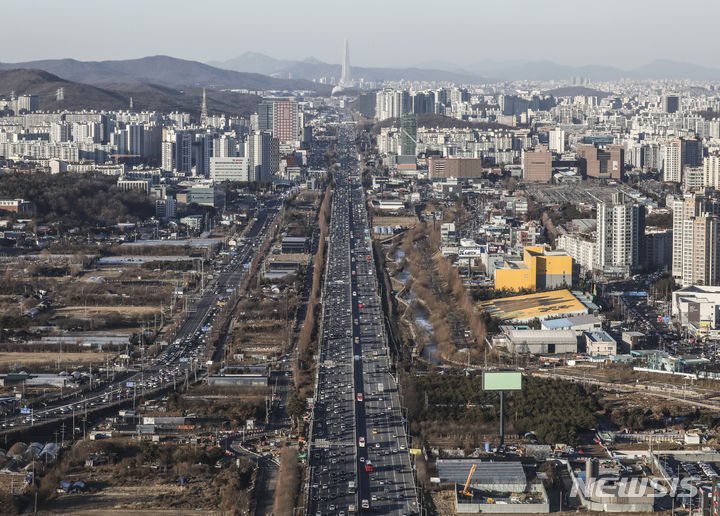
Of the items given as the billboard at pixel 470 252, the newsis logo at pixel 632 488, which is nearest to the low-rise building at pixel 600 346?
the newsis logo at pixel 632 488

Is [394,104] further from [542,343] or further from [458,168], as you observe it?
[542,343]

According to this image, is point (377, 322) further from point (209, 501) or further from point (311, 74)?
point (311, 74)

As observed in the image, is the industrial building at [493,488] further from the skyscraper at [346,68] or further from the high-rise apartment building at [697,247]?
the skyscraper at [346,68]

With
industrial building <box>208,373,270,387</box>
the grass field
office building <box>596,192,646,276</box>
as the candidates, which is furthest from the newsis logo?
office building <box>596,192,646,276</box>

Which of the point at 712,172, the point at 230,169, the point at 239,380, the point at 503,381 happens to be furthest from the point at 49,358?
the point at 712,172

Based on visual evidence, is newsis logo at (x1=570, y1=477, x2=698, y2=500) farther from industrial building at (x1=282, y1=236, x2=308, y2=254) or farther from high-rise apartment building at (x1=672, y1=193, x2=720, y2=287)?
industrial building at (x1=282, y1=236, x2=308, y2=254)

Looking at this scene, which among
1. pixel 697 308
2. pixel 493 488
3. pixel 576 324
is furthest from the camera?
pixel 697 308
